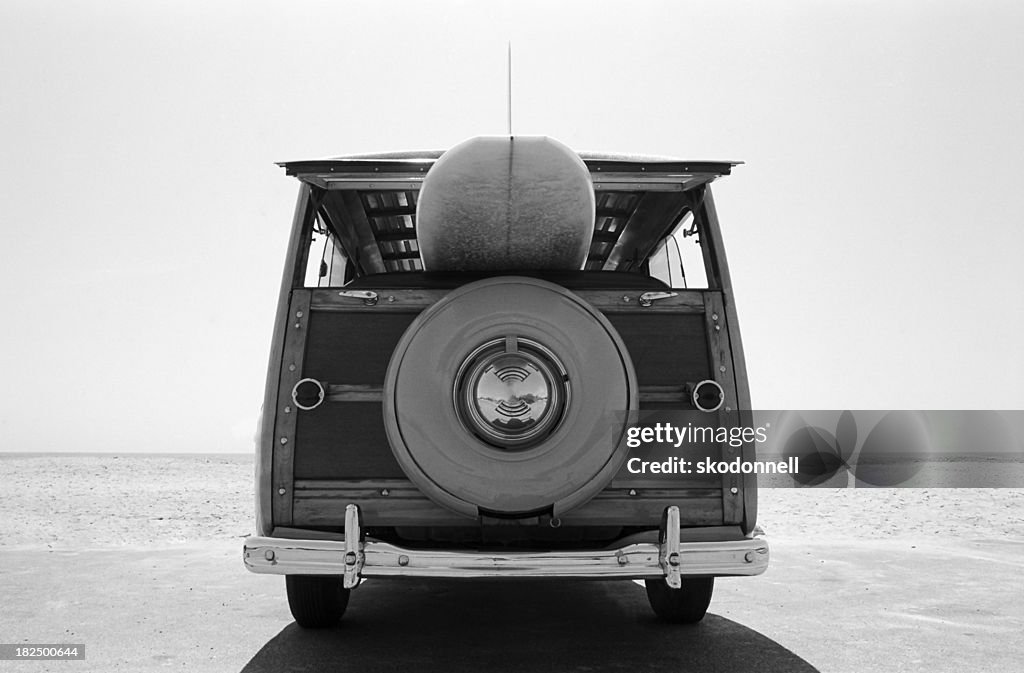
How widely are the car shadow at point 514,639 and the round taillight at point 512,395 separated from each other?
1.16 metres

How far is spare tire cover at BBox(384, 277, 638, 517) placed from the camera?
3.32 m

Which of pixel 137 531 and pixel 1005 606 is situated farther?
pixel 137 531

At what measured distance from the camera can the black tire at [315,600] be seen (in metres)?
4.23

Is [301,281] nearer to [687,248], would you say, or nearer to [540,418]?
[540,418]

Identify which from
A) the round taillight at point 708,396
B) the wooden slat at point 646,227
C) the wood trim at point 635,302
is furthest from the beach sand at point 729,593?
the wooden slat at point 646,227

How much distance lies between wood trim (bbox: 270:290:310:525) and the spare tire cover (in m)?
0.48

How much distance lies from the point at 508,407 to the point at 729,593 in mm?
3096

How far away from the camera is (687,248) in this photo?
4.83 m

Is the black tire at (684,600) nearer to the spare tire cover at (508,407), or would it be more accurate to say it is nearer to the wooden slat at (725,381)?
the wooden slat at (725,381)

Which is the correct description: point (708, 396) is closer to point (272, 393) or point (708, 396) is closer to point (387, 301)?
point (387, 301)

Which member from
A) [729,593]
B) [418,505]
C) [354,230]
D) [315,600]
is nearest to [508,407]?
[418,505]

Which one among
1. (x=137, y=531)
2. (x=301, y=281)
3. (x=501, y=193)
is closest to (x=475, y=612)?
(x=301, y=281)

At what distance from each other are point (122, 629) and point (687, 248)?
3.75 m

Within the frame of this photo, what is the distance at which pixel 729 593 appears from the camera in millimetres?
5656
